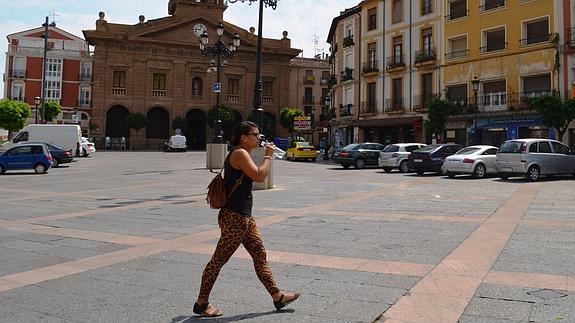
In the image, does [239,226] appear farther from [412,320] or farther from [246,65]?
[246,65]

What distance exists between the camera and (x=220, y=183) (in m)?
4.16

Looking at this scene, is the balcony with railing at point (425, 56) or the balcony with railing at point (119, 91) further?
the balcony with railing at point (119, 91)

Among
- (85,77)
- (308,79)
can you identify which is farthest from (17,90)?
(308,79)

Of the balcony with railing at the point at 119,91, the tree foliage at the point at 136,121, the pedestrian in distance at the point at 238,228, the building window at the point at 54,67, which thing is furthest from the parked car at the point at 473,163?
the building window at the point at 54,67

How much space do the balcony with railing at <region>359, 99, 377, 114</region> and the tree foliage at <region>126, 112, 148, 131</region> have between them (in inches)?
1116

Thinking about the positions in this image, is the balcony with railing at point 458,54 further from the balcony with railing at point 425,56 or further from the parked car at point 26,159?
the parked car at point 26,159

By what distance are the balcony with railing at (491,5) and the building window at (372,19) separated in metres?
10.5

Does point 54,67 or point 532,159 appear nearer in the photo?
point 532,159

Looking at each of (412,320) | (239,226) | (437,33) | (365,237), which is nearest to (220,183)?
(239,226)

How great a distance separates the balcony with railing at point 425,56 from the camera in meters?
37.6

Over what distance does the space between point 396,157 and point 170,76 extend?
44.0 metres

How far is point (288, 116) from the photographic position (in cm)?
6431

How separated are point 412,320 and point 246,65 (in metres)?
63.5

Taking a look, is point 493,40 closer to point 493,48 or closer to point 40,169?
point 493,48
